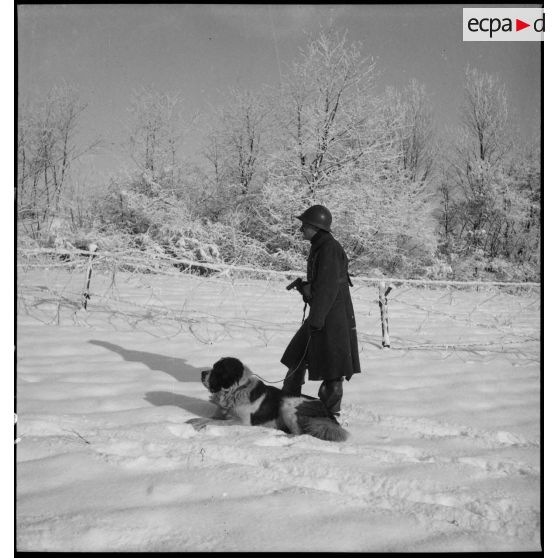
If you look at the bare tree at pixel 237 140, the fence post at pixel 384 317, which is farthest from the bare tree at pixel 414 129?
the fence post at pixel 384 317

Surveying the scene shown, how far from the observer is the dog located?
3.51 m

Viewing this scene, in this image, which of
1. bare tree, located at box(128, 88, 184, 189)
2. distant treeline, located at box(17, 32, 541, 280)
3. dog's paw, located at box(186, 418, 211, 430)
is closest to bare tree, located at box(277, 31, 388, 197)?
distant treeline, located at box(17, 32, 541, 280)

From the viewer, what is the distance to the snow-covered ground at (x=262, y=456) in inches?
86.4

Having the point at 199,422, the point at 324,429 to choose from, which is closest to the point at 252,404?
the point at 199,422

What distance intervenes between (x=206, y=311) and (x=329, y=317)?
4.85 m

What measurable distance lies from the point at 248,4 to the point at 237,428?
121 inches

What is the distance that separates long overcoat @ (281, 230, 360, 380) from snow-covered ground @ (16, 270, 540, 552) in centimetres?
55

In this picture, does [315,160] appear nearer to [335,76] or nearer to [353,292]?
[335,76]

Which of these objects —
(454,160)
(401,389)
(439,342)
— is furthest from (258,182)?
(401,389)

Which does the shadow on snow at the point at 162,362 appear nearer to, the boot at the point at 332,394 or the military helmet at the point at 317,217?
the boot at the point at 332,394

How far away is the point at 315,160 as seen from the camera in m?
16.3

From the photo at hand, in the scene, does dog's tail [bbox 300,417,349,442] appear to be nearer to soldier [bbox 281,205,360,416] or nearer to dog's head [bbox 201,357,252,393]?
soldier [bbox 281,205,360,416]

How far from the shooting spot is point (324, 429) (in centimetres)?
337

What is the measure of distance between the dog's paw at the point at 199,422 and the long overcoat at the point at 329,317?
87 centimetres
